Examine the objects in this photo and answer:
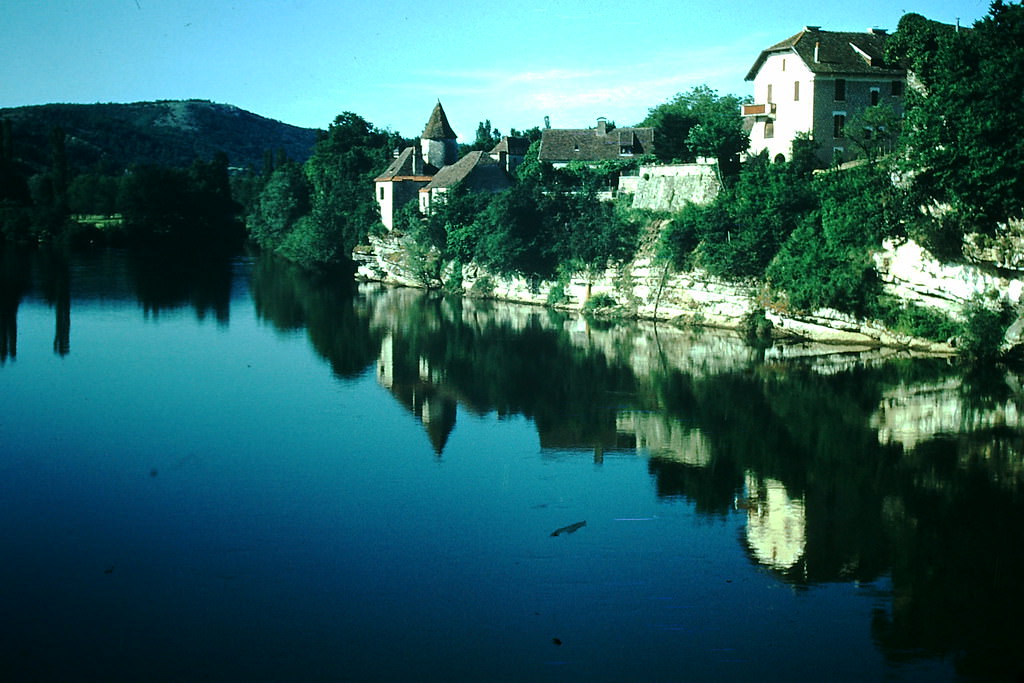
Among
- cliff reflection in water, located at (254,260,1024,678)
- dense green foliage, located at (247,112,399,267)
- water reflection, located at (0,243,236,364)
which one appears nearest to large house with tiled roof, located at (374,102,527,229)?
dense green foliage, located at (247,112,399,267)

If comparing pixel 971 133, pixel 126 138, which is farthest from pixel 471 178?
pixel 126 138

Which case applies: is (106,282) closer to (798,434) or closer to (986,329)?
(798,434)

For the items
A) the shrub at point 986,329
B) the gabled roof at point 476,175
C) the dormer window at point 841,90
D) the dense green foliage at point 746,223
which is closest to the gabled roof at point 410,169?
the gabled roof at point 476,175

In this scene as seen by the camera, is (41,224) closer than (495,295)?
No

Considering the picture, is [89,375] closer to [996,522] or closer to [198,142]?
[996,522]

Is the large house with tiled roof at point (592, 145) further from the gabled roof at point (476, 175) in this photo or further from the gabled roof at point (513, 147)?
the gabled roof at point (513, 147)

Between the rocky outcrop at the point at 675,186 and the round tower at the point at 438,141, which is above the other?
the round tower at the point at 438,141

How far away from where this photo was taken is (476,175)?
179ft

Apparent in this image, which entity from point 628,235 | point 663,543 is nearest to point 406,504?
point 663,543

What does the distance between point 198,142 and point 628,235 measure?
6164 inches

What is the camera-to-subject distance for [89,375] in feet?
97.0

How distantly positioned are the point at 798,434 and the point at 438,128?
143ft

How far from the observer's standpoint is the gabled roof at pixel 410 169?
59688 mm

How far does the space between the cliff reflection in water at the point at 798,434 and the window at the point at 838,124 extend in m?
10.0
